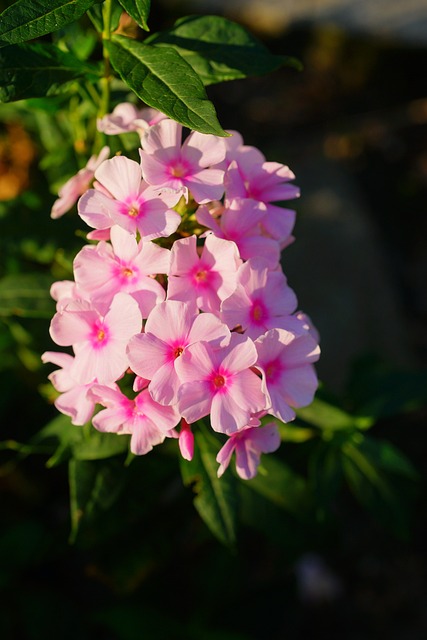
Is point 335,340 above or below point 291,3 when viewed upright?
below

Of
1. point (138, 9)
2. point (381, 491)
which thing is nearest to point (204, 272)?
point (138, 9)

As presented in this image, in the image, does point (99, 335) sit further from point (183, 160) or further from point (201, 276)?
point (183, 160)

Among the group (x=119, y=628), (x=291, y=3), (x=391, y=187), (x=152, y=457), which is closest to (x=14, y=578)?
(x=119, y=628)

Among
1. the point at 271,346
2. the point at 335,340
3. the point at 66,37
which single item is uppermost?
the point at 66,37

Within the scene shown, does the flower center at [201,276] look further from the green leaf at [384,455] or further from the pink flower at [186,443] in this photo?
the green leaf at [384,455]

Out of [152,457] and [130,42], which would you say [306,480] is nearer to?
[152,457]

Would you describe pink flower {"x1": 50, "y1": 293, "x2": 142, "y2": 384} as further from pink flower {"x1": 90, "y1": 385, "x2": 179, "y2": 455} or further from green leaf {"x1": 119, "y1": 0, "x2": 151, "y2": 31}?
green leaf {"x1": 119, "y1": 0, "x2": 151, "y2": 31}
